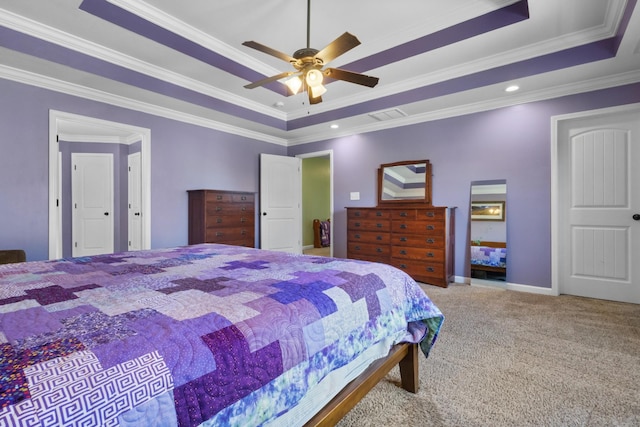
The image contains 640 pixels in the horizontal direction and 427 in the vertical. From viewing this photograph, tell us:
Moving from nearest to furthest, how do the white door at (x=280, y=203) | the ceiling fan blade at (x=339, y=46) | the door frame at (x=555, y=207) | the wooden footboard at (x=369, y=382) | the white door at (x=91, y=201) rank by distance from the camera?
the wooden footboard at (x=369, y=382) < the ceiling fan blade at (x=339, y=46) < the door frame at (x=555, y=207) < the white door at (x=280, y=203) < the white door at (x=91, y=201)

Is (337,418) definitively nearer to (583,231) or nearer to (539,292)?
(539,292)

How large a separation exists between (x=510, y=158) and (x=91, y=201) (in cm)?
684

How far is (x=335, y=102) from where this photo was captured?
178 inches

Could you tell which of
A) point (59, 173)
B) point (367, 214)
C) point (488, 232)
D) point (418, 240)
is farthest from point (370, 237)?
point (59, 173)

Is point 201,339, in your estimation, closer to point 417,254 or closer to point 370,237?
point 417,254

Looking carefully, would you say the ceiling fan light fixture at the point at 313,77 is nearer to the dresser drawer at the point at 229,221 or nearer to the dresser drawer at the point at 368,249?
the dresser drawer at the point at 229,221

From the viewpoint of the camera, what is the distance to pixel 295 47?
3.30 meters

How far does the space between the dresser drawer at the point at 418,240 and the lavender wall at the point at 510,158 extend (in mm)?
465

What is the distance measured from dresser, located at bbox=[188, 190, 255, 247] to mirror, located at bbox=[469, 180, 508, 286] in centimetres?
314

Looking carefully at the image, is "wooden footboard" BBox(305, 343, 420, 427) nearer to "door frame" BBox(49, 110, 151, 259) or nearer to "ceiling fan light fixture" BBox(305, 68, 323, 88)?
"ceiling fan light fixture" BBox(305, 68, 323, 88)

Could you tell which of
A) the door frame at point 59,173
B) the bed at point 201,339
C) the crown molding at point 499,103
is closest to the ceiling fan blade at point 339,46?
the bed at point 201,339

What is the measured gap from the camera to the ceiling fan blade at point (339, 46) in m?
2.02

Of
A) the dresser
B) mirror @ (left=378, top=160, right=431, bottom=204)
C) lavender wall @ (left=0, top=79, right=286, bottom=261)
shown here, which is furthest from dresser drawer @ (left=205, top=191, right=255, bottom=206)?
mirror @ (left=378, top=160, right=431, bottom=204)

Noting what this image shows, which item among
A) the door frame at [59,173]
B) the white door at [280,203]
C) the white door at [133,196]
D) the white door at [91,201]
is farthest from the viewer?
the white door at [91,201]
